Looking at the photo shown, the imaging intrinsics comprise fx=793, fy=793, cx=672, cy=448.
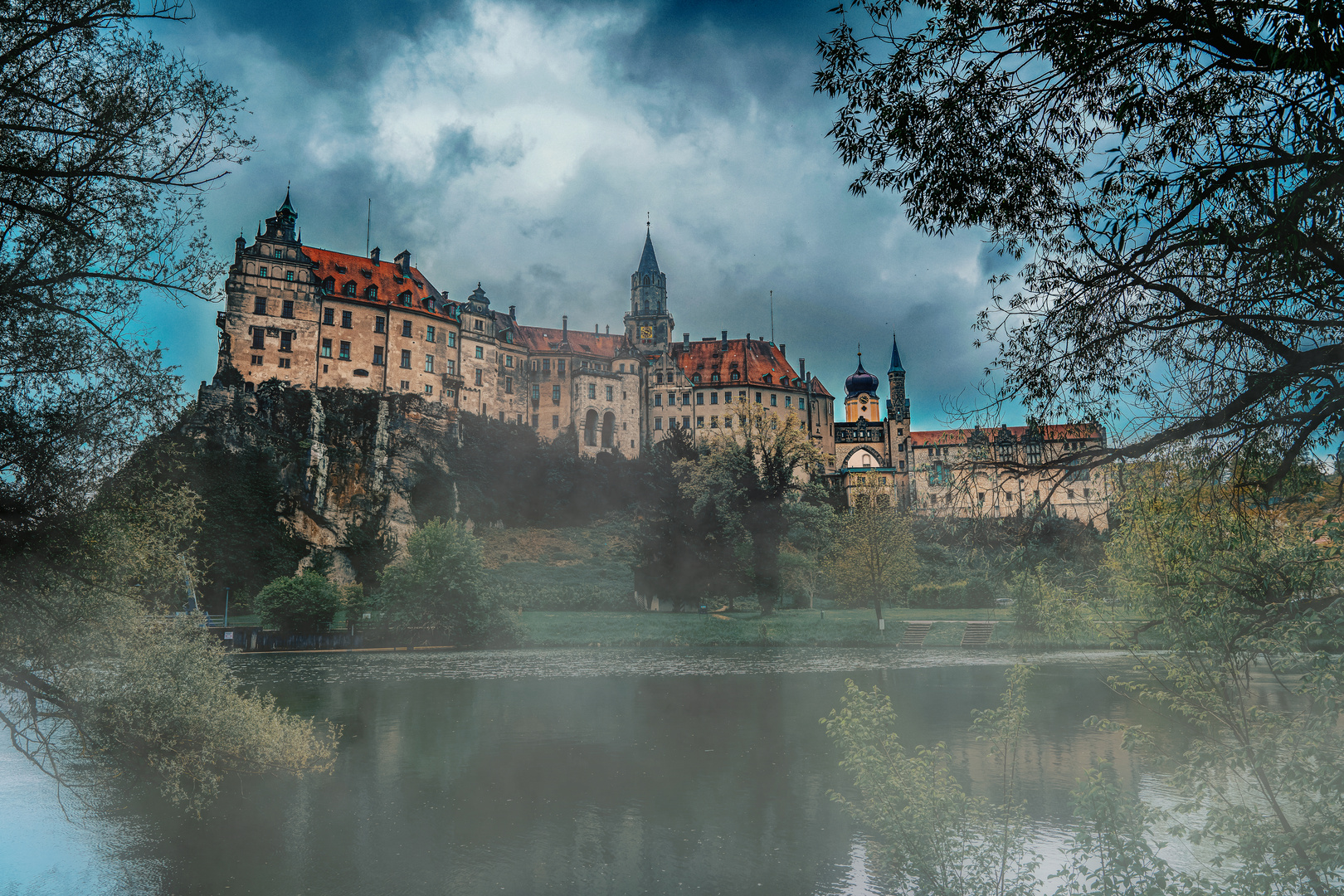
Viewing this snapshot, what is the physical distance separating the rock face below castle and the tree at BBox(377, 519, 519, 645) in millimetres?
17430

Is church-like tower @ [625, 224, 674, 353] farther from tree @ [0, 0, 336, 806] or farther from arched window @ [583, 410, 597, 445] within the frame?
tree @ [0, 0, 336, 806]

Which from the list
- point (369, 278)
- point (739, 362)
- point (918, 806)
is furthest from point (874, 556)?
point (369, 278)

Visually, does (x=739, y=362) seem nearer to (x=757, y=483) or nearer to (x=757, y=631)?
(x=757, y=483)

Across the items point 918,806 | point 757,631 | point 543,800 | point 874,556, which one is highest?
point 874,556

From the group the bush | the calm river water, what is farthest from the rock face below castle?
the calm river water

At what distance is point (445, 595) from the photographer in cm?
4038

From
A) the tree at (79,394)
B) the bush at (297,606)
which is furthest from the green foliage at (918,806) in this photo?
the bush at (297,606)

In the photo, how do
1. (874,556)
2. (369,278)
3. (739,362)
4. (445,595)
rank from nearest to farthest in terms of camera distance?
(445,595) → (874,556) → (369,278) → (739,362)

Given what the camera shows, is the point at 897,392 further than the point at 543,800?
Yes

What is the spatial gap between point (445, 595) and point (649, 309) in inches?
2093

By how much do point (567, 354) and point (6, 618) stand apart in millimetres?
69319

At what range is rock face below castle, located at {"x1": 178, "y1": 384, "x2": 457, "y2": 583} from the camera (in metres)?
55.8

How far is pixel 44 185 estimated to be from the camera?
7.63 m

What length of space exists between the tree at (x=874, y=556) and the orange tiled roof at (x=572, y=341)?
4053 centimetres
